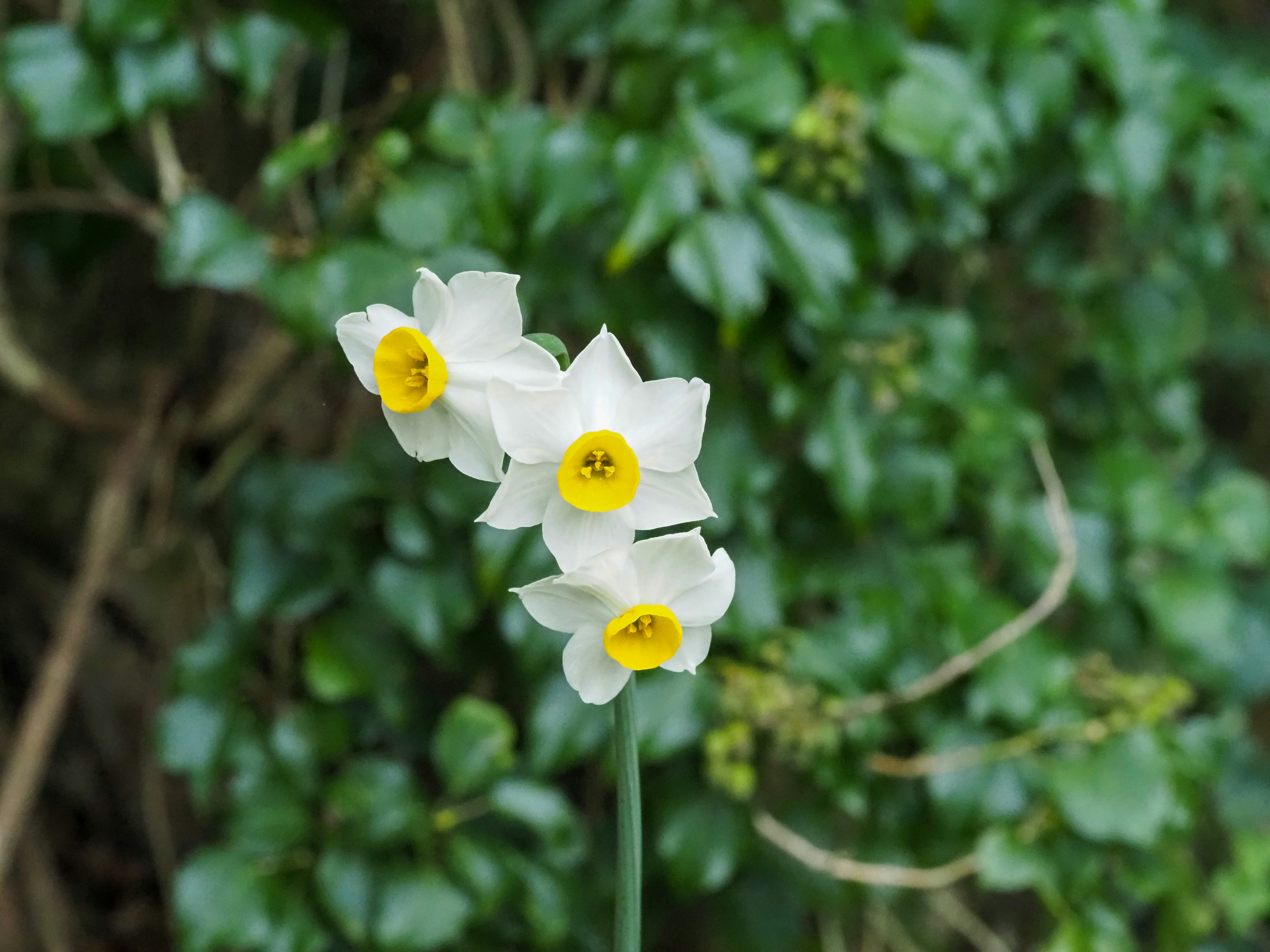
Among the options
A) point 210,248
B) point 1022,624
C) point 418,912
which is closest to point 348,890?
point 418,912

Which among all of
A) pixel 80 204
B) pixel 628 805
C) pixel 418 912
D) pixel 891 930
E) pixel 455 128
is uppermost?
pixel 628 805

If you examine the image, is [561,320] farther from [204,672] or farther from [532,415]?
[532,415]

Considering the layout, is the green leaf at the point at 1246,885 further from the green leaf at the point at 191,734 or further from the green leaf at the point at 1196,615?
the green leaf at the point at 191,734

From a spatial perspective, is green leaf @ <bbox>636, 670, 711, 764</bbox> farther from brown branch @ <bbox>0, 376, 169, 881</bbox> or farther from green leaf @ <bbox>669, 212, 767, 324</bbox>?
brown branch @ <bbox>0, 376, 169, 881</bbox>

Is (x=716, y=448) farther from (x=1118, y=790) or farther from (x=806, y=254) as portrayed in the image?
(x=1118, y=790)

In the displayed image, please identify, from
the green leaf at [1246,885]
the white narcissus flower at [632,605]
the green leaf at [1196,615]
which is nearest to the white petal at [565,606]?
the white narcissus flower at [632,605]

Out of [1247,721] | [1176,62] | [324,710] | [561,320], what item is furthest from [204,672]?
[1247,721]

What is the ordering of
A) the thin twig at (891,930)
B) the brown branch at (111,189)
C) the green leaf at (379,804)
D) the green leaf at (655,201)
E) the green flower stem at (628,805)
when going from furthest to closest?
the thin twig at (891,930), the brown branch at (111,189), the green leaf at (379,804), the green leaf at (655,201), the green flower stem at (628,805)

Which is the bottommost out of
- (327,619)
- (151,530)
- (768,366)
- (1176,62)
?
(151,530)
